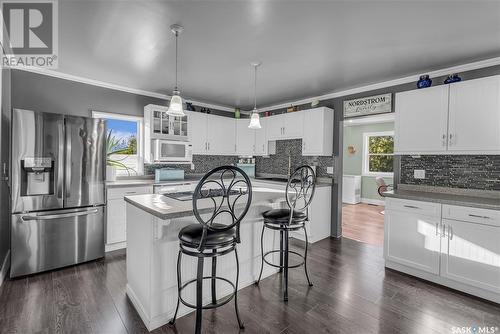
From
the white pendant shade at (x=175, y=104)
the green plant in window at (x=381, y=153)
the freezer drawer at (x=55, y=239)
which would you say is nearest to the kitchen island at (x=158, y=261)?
the white pendant shade at (x=175, y=104)

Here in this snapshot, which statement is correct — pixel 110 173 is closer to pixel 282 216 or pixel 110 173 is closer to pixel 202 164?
pixel 202 164

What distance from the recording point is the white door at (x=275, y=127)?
466 cm

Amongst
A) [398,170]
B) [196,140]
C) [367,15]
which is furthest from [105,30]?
[398,170]

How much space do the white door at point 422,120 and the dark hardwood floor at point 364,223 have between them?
1646 millimetres

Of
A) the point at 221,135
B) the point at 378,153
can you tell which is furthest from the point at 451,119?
the point at 378,153

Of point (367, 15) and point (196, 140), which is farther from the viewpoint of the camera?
point (196, 140)

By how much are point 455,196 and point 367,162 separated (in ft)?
15.2

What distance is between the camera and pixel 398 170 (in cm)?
340

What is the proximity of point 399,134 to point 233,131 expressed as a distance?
10.1 ft

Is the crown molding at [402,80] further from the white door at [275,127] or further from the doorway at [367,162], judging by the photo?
the doorway at [367,162]

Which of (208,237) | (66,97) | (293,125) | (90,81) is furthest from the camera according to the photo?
(293,125)

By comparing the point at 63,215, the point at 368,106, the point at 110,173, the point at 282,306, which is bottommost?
the point at 282,306

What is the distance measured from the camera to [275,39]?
232 centimetres

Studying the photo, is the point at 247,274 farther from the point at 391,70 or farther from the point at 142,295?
the point at 391,70
